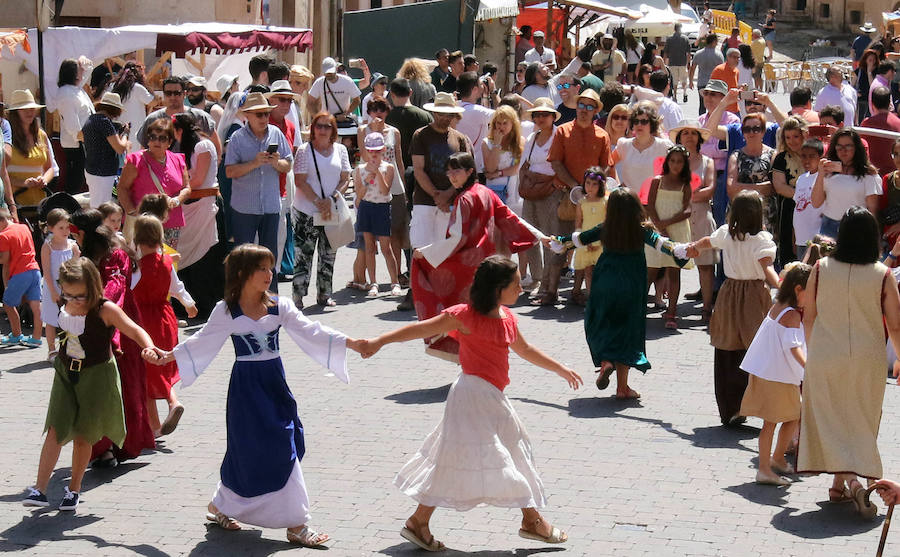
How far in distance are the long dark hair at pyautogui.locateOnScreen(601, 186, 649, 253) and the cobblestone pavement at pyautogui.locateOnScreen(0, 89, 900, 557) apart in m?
1.04

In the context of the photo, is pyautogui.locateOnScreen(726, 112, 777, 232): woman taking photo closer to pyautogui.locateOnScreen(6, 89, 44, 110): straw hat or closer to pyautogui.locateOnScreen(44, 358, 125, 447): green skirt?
pyautogui.locateOnScreen(6, 89, 44, 110): straw hat

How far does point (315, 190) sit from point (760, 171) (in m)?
3.92

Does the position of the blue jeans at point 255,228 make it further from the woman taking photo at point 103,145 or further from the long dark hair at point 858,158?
the long dark hair at point 858,158

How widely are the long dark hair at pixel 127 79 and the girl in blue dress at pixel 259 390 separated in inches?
378

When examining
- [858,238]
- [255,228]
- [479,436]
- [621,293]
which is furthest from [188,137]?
[858,238]

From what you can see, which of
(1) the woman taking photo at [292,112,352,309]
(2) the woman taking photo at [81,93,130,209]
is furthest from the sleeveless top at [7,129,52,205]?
(1) the woman taking photo at [292,112,352,309]

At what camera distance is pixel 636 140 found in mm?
13070

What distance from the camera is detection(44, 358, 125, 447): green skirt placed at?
738 centimetres

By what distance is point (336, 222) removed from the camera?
12.9 metres

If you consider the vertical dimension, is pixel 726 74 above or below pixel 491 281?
above

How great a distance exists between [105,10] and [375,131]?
14.4 meters

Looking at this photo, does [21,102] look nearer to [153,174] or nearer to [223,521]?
[153,174]

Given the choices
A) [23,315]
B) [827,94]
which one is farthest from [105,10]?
[23,315]

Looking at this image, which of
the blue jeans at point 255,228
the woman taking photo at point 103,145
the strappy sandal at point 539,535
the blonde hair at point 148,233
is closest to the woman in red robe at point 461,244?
the blonde hair at point 148,233
